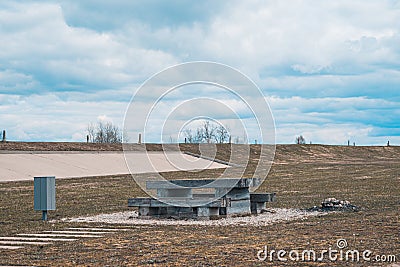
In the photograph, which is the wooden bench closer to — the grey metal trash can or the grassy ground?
the grassy ground

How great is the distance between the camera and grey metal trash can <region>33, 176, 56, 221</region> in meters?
16.2

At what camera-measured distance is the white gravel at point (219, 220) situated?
15.1 meters

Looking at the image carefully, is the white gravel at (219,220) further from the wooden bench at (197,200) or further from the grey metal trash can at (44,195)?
the grey metal trash can at (44,195)

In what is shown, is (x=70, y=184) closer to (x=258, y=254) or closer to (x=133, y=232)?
(x=133, y=232)

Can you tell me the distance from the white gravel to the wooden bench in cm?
Result: 37

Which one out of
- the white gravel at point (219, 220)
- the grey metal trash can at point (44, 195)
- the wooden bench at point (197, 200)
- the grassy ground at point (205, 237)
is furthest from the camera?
the grey metal trash can at point (44, 195)

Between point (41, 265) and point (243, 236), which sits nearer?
point (41, 265)

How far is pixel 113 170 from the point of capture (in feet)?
138

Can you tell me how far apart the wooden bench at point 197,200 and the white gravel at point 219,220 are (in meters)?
0.37

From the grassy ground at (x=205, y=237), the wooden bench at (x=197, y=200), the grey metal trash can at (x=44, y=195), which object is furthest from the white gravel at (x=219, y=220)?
the grassy ground at (x=205, y=237)

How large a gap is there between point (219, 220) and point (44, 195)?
440cm

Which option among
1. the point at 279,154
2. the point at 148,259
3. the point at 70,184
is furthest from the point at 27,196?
the point at 279,154

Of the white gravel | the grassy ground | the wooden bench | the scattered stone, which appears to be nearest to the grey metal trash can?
the grassy ground

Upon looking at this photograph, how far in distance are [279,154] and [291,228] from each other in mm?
52840
